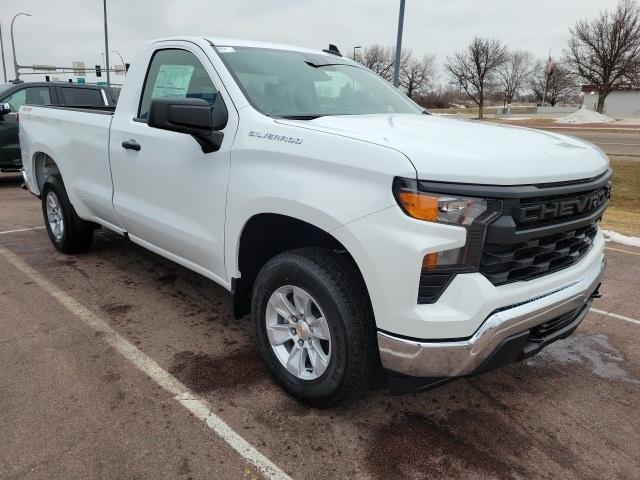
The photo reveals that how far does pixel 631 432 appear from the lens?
2.83 meters

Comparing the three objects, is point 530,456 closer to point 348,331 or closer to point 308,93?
point 348,331

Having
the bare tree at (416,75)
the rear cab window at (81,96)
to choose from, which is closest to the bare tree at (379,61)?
the bare tree at (416,75)

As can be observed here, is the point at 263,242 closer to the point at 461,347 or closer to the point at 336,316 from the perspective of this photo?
the point at 336,316

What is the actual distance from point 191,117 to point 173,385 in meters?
1.51

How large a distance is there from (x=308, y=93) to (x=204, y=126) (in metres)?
0.84

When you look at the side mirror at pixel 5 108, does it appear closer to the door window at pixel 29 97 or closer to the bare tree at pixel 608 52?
the door window at pixel 29 97

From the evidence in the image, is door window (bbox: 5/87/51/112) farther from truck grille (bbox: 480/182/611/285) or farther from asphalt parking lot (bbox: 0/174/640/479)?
truck grille (bbox: 480/182/611/285)

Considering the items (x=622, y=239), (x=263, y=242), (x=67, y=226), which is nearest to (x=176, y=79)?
(x=263, y=242)

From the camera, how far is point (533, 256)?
8.05 feet

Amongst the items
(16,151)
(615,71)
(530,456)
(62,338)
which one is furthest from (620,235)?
(615,71)

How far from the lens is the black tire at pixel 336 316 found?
2510 mm

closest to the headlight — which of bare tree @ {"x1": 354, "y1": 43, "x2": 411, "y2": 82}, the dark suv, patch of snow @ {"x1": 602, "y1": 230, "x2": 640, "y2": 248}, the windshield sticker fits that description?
the windshield sticker

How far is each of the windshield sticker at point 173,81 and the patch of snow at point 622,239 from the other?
5246mm

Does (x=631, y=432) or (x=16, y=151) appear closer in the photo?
(x=631, y=432)
